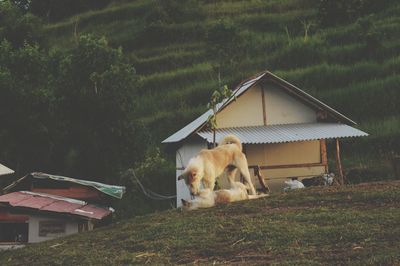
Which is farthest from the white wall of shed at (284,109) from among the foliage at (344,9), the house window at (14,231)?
the foliage at (344,9)

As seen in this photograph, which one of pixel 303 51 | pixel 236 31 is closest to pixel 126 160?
pixel 236 31

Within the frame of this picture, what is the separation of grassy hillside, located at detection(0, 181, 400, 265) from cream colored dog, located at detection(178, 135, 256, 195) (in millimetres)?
628

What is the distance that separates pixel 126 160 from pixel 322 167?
8.36 metres

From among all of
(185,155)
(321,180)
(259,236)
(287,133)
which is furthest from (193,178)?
(185,155)

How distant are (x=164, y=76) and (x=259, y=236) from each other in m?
29.9

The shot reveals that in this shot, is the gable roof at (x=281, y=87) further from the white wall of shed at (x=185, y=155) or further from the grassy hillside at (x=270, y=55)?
the grassy hillside at (x=270, y=55)

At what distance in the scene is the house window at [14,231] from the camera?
18125mm

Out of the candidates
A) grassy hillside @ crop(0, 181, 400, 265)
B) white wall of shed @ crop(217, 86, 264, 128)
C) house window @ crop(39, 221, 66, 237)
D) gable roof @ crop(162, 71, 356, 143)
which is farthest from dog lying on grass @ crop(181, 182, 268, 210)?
white wall of shed @ crop(217, 86, 264, 128)

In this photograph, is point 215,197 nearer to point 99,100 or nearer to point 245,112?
point 245,112

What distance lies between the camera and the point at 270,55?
37094 millimetres

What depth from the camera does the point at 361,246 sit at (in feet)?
21.0

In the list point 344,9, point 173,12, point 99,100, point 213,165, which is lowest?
point 213,165

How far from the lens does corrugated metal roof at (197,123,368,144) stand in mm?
16781

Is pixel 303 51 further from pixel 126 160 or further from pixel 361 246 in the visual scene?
pixel 361 246
